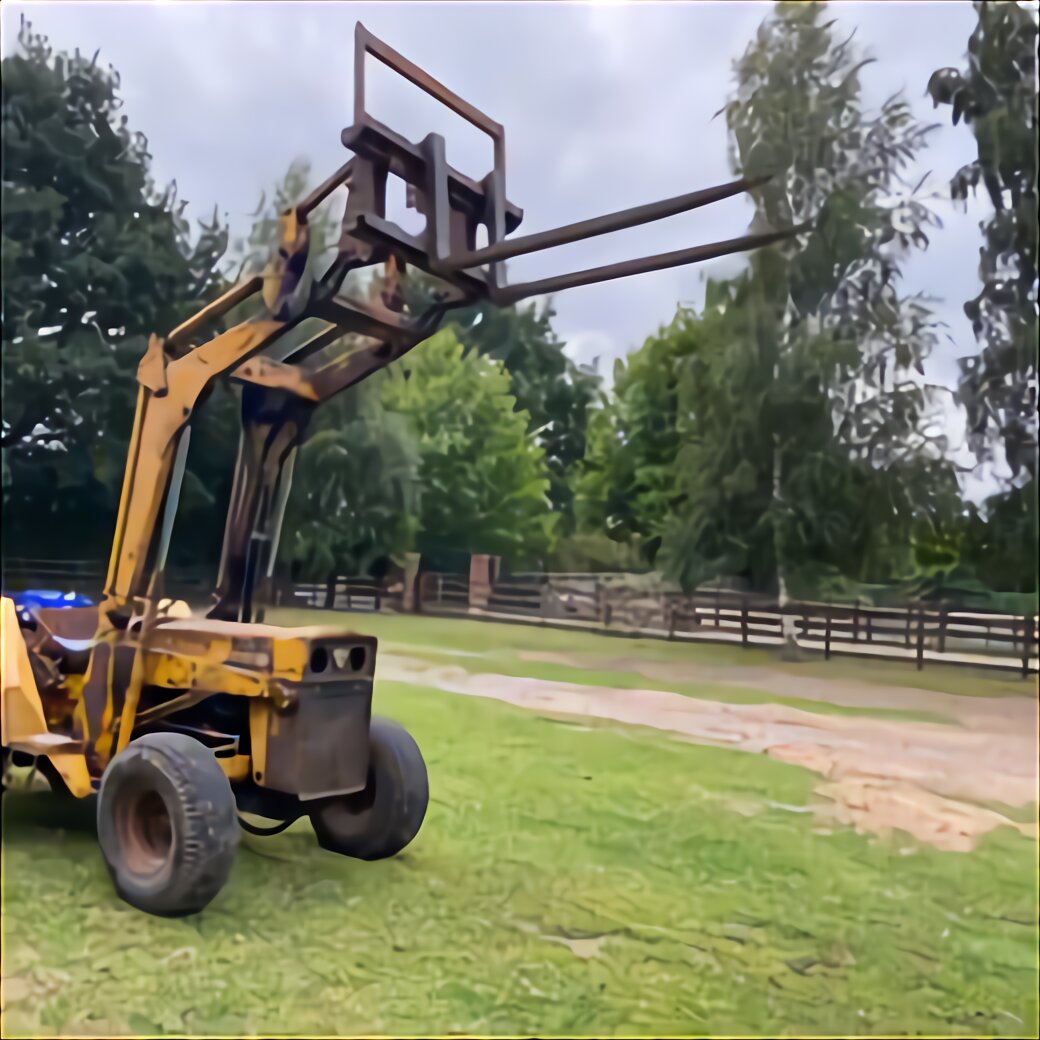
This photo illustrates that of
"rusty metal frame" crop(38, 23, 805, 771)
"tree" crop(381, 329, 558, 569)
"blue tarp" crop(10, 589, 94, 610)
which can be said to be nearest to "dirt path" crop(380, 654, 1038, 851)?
"tree" crop(381, 329, 558, 569)

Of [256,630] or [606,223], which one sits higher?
[606,223]

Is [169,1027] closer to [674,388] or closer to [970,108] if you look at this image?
[674,388]

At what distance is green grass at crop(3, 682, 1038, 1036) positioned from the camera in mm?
1510

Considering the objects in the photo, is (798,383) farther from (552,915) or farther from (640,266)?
(552,915)

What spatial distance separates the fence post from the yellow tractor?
2.95 feet

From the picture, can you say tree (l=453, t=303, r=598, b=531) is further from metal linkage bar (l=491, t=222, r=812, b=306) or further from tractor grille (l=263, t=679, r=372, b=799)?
tractor grille (l=263, t=679, r=372, b=799)

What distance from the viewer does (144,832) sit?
1.58 meters

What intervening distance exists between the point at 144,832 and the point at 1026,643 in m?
1.62

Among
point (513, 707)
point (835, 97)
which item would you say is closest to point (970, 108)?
point (835, 97)

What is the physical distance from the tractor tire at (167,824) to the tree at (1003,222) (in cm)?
148

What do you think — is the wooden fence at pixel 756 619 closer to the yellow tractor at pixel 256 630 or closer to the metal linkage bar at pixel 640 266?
the yellow tractor at pixel 256 630

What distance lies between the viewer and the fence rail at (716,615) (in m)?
1.81

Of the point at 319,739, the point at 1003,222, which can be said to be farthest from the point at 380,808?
the point at 1003,222

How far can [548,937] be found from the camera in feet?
5.24
